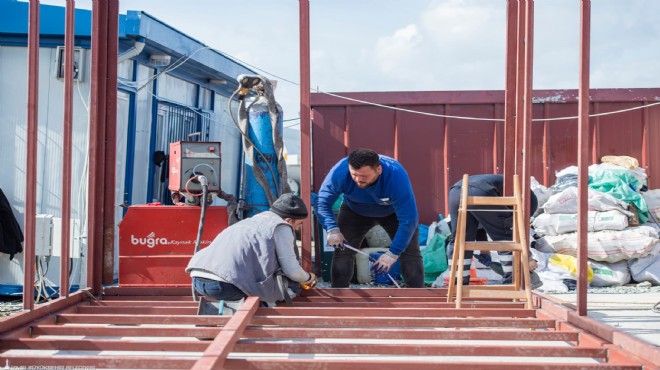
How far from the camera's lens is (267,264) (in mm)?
4738

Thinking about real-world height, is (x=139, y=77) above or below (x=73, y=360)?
above

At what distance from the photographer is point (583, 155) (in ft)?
15.2

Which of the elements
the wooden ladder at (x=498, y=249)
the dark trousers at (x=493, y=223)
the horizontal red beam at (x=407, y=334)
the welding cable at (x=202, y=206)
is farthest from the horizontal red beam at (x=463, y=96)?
the horizontal red beam at (x=407, y=334)

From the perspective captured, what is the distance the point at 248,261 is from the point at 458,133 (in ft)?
20.0

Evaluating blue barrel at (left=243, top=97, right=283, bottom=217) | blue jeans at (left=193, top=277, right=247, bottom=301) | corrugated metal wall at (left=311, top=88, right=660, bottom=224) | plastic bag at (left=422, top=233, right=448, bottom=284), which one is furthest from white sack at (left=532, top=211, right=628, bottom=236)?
blue jeans at (left=193, top=277, right=247, bottom=301)

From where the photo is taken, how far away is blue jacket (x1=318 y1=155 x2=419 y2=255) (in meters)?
5.80

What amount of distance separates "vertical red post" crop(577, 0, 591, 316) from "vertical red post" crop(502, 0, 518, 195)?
1264 millimetres

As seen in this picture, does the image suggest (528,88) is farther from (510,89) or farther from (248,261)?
(248,261)

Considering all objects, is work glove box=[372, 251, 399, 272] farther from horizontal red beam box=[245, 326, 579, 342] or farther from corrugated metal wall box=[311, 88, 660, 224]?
corrugated metal wall box=[311, 88, 660, 224]

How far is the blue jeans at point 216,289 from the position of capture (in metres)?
4.68

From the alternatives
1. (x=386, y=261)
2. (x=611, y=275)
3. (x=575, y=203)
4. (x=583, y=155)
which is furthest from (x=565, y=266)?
(x=583, y=155)

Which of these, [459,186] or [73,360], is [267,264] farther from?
[459,186]

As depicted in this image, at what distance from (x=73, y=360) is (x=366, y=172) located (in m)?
2.77

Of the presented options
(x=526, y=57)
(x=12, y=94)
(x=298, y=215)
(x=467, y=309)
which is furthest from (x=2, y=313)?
(x=526, y=57)
